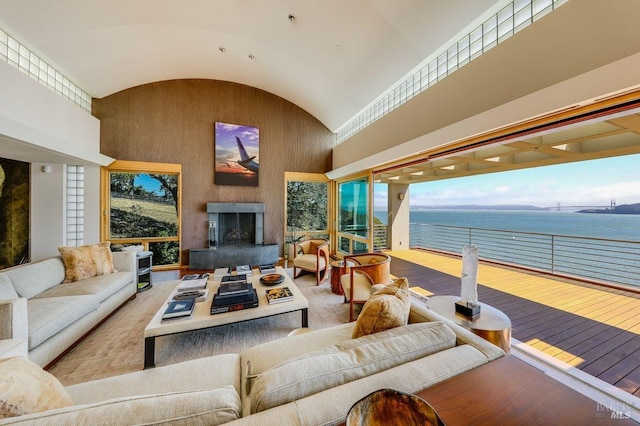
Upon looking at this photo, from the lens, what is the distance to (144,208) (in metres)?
4.62

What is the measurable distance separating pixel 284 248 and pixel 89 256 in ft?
11.1

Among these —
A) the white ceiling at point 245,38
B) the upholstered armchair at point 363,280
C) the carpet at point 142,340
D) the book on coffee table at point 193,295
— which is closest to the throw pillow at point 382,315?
the upholstered armchair at point 363,280

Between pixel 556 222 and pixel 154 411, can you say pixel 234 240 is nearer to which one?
pixel 154 411

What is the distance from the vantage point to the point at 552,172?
20.1 ft

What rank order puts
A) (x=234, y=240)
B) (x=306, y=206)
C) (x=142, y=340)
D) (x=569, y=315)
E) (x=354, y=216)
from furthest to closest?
1. (x=306, y=206)
2. (x=234, y=240)
3. (x=354, y=216)
4. (x=569, y=315)
5. (x=142, y=340)

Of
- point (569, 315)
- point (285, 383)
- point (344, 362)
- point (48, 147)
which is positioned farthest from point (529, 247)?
point (48, 147)

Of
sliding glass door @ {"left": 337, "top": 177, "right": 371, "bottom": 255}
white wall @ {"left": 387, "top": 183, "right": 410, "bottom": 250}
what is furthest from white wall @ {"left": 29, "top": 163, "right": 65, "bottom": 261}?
white wall @ {"left": 387, "top": 183, "right": 410, "bottom": 250}

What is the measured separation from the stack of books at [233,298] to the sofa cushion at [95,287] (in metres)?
1.33

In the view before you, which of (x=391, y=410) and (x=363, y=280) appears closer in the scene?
(x=391, y=410)

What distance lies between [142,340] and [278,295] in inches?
58.7

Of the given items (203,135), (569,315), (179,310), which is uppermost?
(203,135)

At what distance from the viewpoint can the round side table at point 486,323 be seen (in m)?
1.59

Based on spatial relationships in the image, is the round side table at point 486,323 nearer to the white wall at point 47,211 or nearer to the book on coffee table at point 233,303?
the book on coffee table at point 233,303

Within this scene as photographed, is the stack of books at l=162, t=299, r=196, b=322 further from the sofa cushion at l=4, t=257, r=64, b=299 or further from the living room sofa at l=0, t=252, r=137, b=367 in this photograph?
the sofa cushion at l=4, t=257, r=64, b=299
